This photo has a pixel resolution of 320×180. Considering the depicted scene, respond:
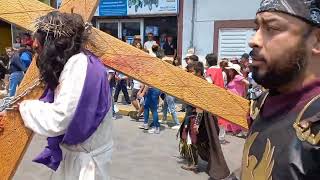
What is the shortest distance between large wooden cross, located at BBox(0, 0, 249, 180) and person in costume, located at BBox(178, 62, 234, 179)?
2.09 metres

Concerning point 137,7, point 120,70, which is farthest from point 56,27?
point 137,7

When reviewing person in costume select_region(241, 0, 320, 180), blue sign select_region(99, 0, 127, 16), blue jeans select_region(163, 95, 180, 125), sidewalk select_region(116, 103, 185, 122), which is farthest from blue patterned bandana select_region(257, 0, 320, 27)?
blue sign select_region(99, 0, 127, 16)

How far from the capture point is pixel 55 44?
1919 mm

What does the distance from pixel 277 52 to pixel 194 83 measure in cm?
136

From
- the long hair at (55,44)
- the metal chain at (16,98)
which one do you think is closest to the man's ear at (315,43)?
the long hair at (55,44)

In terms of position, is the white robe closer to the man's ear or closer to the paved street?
the man's ear

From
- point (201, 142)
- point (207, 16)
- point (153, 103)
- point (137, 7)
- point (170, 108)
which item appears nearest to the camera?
point (201, 142)

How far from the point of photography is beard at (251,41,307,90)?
101 cm

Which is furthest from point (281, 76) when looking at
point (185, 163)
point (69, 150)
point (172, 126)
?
point (172, 126)

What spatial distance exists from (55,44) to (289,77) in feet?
3.94

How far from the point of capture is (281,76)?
1.04 metres

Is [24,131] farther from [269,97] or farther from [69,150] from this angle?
[269,97]

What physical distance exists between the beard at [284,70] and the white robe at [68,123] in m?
0.98

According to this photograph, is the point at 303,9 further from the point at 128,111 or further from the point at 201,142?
the point at 128,111
